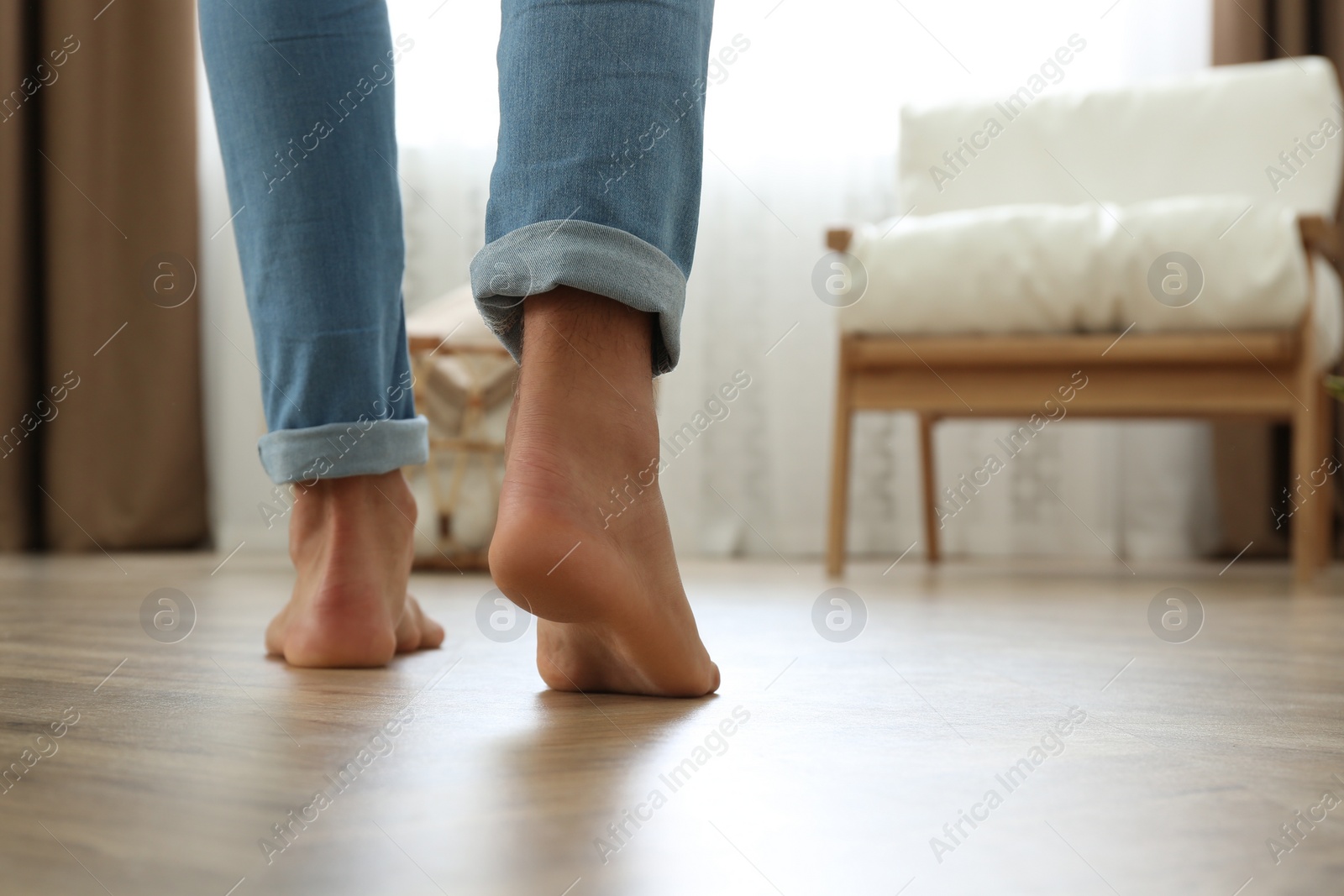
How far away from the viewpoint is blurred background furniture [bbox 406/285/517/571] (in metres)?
1.91

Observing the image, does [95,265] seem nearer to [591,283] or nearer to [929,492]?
[929,492]

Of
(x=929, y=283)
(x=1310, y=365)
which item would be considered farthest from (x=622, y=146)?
(x=1310, y=365)

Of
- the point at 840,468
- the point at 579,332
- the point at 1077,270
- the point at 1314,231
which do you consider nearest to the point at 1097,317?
the point at 1077,270

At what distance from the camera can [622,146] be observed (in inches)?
19.7

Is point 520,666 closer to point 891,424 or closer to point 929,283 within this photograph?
point 929,283

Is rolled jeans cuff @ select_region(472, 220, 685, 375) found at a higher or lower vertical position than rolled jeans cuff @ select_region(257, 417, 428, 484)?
higher

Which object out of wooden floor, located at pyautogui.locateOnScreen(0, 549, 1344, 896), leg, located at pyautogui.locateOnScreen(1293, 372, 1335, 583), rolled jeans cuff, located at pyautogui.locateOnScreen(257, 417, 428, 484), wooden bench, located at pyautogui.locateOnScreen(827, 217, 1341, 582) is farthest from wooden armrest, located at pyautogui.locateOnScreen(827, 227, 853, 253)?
rolled jeans cuff, located at pyautogui.locateOnScreen(257, 417, 428, 484)

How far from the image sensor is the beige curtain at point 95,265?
241cm

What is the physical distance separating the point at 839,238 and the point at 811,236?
0.80 meters

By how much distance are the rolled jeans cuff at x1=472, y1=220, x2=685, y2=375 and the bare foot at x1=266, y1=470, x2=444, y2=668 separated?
0.23 metres

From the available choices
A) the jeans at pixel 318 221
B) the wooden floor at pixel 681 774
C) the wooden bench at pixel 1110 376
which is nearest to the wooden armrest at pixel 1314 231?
the wooden bench at pixel 1110 376

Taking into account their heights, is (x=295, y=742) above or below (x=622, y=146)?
below

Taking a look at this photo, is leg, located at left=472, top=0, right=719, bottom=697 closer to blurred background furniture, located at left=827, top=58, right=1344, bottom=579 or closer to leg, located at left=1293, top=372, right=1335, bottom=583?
blurred background furniture, located at left=827, top=58, right=1344, bottom=579

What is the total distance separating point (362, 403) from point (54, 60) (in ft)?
7.17
